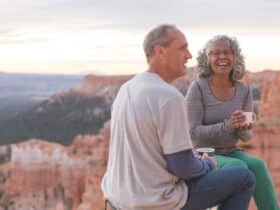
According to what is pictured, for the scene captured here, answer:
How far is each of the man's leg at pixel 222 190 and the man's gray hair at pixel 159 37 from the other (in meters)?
0.52

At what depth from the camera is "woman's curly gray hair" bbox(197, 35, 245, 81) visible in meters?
3.27

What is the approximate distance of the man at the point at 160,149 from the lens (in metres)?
2.37

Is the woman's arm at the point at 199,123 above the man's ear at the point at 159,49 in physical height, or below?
below

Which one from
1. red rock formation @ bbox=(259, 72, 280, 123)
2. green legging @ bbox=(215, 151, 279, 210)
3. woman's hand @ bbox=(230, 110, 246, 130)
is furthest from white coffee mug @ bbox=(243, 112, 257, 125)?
red rock formation @ bbox=(259, 72, 280, 123)

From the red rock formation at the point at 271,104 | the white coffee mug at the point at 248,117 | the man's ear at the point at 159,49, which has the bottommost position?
the red rock formation at the point at 271,104

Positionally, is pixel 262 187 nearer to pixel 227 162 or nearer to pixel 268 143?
pixel 227 162

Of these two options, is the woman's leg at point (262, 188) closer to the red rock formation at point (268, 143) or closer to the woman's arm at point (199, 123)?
the woman's arm at point (199, 123)

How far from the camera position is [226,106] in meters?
3.21

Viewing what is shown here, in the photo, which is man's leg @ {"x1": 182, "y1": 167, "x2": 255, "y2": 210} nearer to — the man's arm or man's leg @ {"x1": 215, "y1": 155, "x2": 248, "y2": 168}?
the man's arm

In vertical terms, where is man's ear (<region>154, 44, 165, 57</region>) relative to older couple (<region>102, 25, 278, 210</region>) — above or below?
above

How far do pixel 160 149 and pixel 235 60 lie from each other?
3.36 ft

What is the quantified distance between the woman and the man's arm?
0.61 meters

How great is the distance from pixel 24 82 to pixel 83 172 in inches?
230

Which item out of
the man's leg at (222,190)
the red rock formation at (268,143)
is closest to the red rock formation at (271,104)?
the red rock formation at (268,143)
